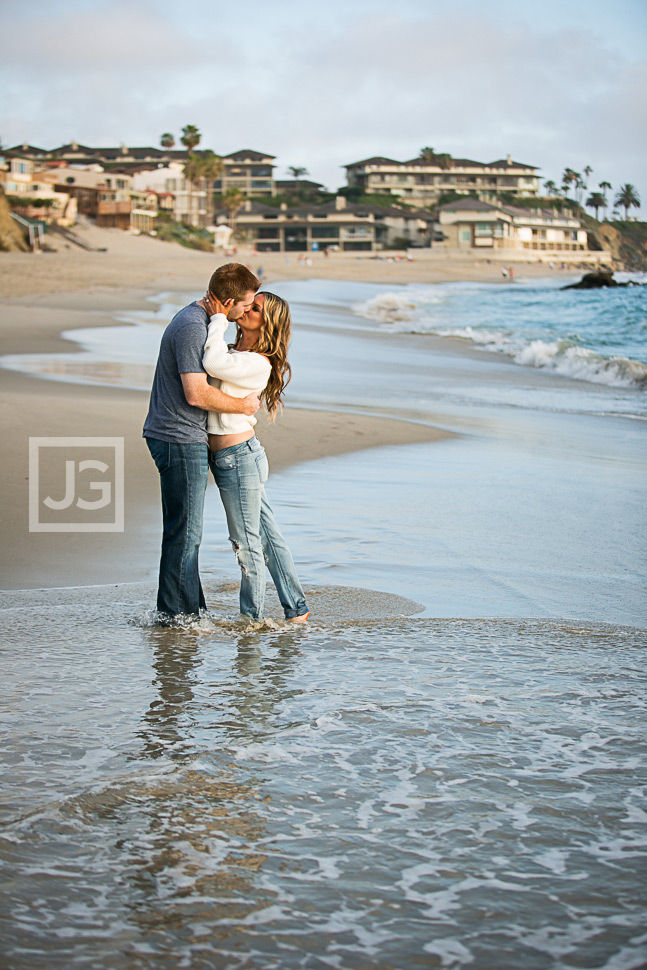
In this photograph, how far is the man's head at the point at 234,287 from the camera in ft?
15.0

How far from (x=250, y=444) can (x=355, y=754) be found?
6.52 ft

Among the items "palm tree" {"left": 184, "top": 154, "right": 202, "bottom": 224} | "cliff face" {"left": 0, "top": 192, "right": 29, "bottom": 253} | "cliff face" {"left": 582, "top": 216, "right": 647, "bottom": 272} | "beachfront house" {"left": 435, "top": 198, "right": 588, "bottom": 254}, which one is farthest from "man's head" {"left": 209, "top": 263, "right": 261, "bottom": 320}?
"cliff face" {"left": 582, "top": 216, "right": 647, "bottom": 272}

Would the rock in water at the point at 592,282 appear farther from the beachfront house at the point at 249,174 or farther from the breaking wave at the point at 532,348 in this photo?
the beachfront house at the point at 249,174

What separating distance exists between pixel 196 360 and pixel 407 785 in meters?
2.24

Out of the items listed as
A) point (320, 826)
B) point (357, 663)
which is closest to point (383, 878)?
point (320, 826)

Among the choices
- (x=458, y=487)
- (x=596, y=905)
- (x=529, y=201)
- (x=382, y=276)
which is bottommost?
(x=596, y=905)

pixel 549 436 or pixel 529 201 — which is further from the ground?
pixel 529 201

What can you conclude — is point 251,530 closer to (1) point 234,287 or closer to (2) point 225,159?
(1) point 234,287

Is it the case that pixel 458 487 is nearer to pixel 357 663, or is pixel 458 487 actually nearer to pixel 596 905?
pixel 357 663

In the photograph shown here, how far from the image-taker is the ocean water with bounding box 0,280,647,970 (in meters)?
2.46

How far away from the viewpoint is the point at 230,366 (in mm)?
4582

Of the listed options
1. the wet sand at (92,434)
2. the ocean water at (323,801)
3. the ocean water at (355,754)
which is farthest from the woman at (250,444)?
the wet sand at (92,434)

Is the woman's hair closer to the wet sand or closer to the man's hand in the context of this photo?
the man's hand

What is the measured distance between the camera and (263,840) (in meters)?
2.82
